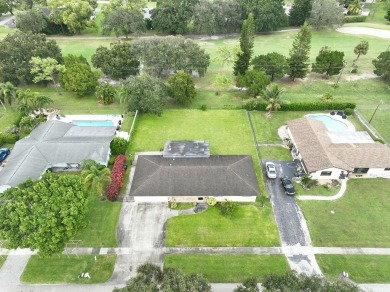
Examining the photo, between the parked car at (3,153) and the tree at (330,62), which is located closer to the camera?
the parked car at (3,153)

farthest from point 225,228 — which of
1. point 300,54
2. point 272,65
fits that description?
point 300,54

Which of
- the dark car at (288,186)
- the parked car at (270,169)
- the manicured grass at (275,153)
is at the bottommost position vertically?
the manicured grass at (275,153)

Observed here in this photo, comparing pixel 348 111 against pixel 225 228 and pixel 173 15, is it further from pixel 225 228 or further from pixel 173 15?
pixel 173 15

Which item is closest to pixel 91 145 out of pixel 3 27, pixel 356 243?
pixel 356 243

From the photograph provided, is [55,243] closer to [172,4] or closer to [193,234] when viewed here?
[193,234]

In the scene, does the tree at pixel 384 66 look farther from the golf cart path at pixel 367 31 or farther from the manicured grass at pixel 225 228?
the manicured grass at pixel 225 228

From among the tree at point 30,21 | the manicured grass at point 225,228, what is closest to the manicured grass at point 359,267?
the manicured grass at point 225,228

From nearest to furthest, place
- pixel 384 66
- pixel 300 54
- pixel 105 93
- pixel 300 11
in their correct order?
pixel 105 93, pixel 300 54, pixel 384 66, pixel 300 11
